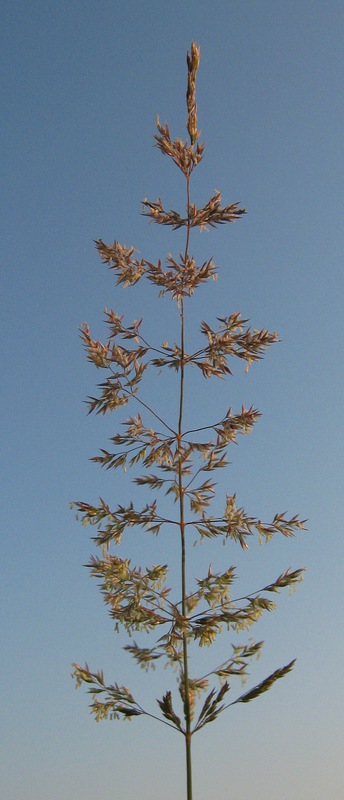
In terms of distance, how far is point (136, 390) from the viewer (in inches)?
332

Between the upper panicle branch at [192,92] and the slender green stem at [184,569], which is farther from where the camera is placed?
the upper panicle branch at [192,92]

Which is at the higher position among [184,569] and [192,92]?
[192,92]

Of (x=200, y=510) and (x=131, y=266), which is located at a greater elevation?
(x=131, y=266)

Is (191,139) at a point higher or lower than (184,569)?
higher

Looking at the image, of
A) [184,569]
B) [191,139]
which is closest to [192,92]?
[191,139]

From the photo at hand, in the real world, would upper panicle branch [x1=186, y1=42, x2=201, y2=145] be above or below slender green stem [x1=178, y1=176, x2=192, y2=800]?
above

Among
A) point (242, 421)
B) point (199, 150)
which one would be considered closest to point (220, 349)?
point (242, 421)

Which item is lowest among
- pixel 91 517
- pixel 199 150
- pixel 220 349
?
pixel 91 517

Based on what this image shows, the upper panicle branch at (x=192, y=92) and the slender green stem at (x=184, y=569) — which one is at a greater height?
the upper panicle branch at (x=192, y=92)

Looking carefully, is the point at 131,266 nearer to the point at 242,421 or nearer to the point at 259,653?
the point at 242,421

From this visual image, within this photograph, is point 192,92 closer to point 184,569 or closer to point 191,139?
point 191,139

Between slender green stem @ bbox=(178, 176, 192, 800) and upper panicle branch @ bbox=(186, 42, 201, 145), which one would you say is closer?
slender green stem @ bbox=(178, 176, 192, 800)

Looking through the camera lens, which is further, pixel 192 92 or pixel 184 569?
pixel 192 92

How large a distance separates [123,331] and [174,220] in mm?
1334
